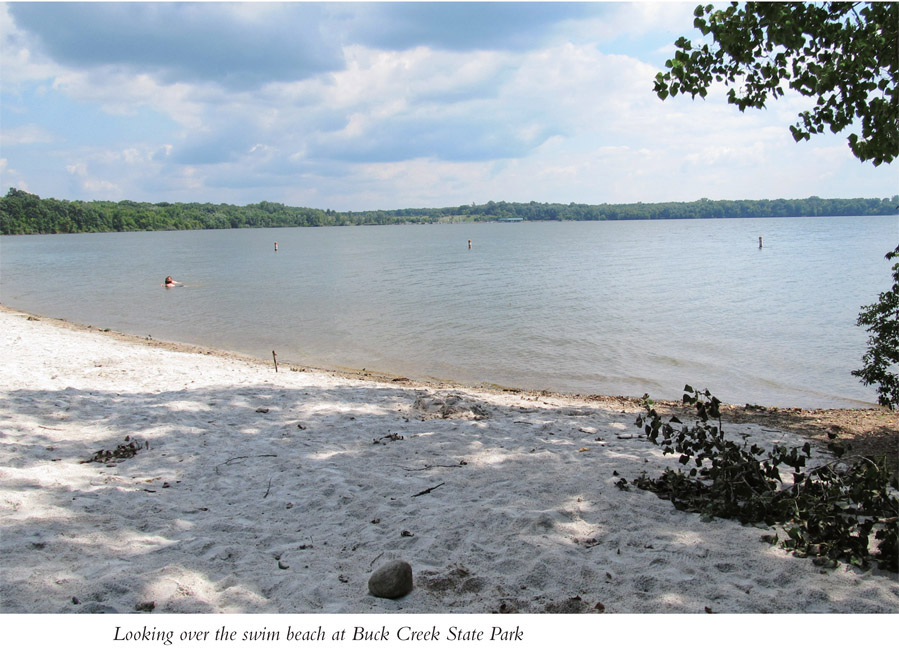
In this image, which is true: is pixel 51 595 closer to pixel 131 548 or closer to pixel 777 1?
pixel 131 548

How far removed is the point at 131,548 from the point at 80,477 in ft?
6.06

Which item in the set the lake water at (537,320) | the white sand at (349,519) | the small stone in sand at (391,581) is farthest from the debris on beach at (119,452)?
the lake water at (537,320)

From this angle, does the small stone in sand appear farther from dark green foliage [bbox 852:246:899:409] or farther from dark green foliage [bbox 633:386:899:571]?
dark green foliage [bbox 852:246:899:409]

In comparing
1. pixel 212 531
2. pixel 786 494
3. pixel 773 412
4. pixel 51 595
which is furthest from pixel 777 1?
pixel 51 595

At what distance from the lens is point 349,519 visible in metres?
4.95

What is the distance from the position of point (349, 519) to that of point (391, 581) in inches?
55.7

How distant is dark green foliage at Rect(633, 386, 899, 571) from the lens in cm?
415

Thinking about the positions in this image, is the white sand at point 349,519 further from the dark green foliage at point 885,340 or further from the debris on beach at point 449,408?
the dark green foliage at point 885,340

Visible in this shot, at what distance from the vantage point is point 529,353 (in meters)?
18.1

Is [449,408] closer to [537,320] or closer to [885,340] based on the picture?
[885,340]

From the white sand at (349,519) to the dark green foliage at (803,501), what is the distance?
0.55ft

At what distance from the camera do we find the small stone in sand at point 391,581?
3629 mm

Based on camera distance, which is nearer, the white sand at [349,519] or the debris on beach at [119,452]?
the white sand at [349,519]
